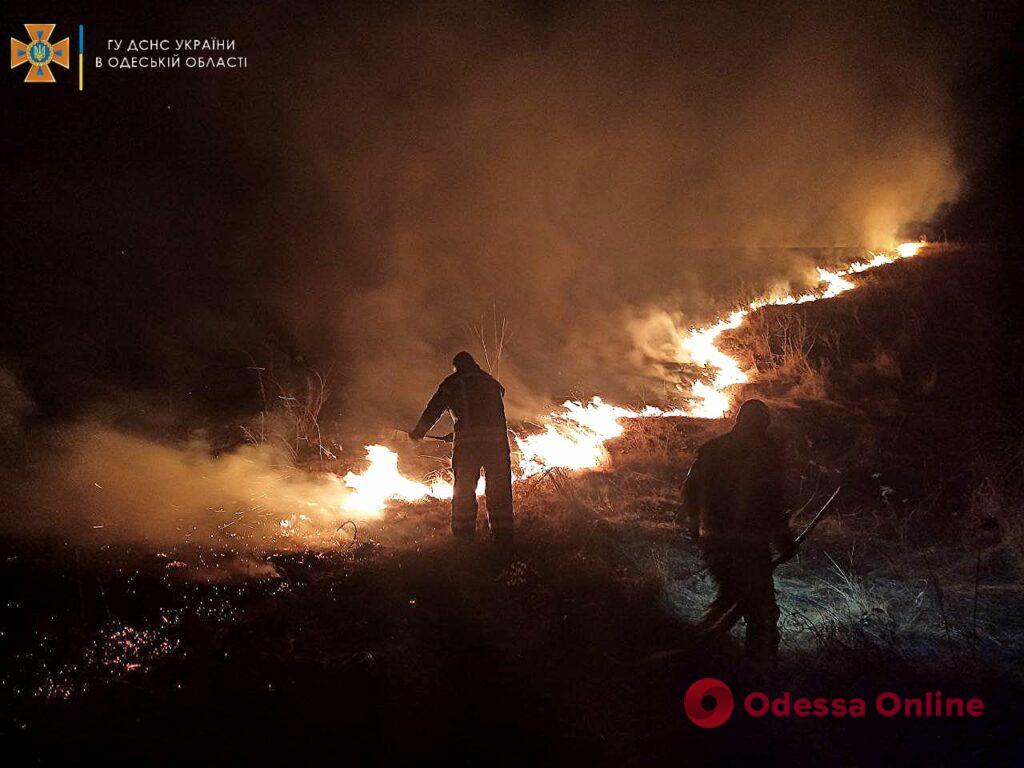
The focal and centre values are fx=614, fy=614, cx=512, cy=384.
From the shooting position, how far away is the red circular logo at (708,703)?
3.46 m

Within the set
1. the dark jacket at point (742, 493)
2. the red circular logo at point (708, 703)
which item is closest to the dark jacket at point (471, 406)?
the dark jacket at point (742, 493)

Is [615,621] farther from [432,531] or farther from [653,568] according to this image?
[432,531]

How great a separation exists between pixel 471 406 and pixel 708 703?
3057mm

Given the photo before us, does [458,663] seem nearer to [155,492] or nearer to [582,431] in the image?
[155,492]

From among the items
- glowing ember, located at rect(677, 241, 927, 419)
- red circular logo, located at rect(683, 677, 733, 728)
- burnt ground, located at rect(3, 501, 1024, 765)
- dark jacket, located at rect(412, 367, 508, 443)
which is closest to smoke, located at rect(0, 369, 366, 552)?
burnt ground, located at rect(3, 501, 1024, 765)

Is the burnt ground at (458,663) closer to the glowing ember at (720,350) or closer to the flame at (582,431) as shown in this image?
the flame at (582,431)

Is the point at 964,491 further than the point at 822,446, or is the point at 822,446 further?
the point at 822,446

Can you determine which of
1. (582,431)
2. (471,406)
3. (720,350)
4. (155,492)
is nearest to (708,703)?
(471,406)

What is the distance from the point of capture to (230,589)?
4.68 meters

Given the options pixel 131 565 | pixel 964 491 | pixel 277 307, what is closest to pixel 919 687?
pixel 964 491

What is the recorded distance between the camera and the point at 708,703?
11.7 ft

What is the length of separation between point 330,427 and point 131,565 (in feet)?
14.8

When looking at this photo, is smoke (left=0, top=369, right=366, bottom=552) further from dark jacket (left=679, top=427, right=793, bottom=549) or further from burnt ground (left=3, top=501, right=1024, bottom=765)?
dark jacket (left=679, top=427, right=793, bottom=549)

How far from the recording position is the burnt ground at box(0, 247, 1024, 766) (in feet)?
10.4
